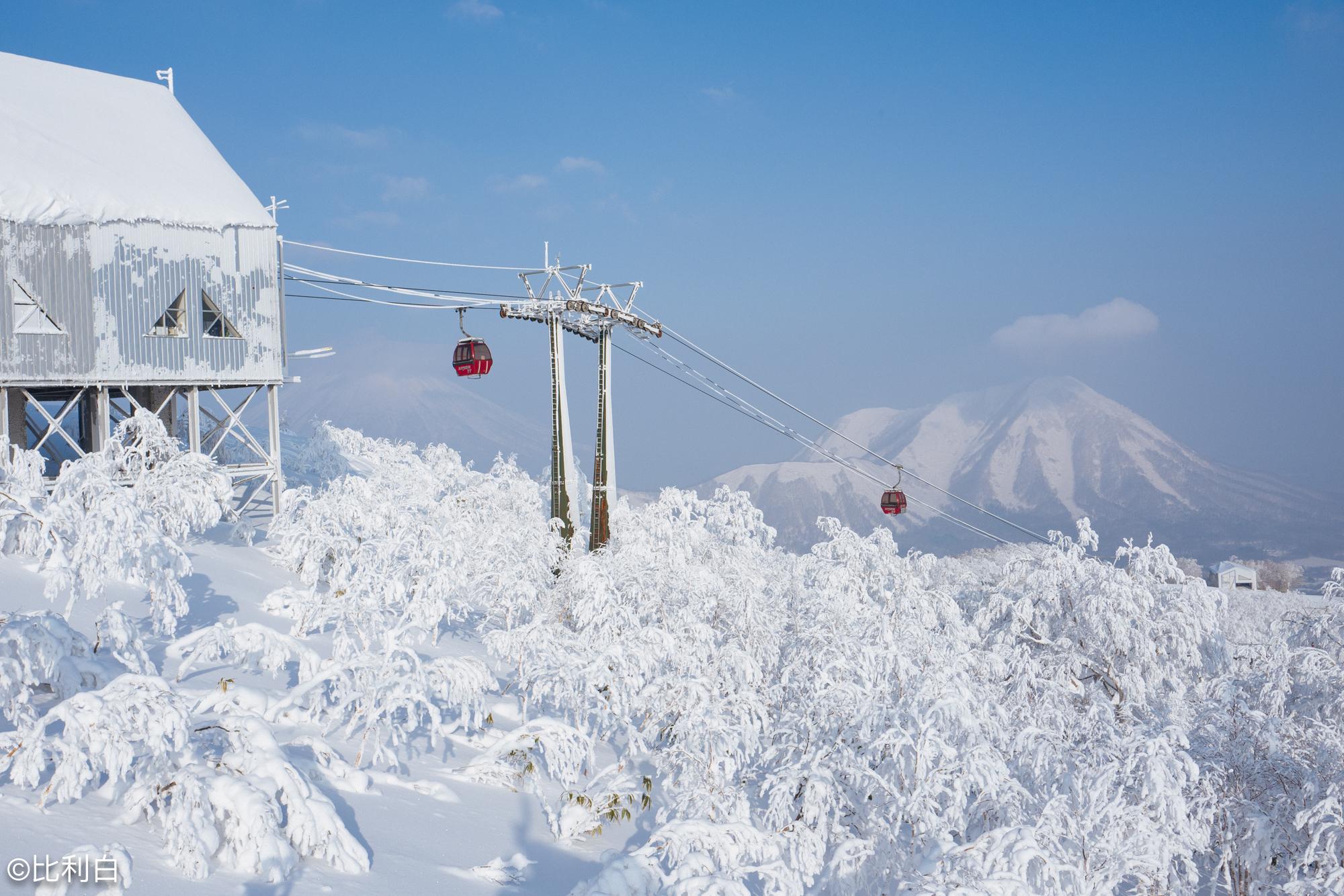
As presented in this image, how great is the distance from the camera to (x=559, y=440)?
22375 mm

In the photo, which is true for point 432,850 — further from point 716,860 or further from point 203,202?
point 203,202

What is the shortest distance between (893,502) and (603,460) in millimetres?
8706

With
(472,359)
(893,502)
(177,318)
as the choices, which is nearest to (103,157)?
(177,318)

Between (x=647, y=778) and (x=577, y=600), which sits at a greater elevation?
(x=577, y=600)

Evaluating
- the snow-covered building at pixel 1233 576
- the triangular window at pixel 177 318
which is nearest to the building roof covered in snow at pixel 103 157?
the triangular window at pixel 177 318

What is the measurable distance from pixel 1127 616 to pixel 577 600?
12.0 meters

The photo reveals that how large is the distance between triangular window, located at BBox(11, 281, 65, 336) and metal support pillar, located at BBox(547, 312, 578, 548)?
10.8 metres

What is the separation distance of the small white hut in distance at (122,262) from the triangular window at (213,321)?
1.4 inches

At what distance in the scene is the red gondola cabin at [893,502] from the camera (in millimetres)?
25031

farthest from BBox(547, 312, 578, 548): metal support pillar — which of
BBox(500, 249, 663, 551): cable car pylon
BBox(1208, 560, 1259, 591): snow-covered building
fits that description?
BBox(1208, 560, 1259, 591): snow-covered building

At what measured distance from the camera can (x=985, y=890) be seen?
21.8 ft

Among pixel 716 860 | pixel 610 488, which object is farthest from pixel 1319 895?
pixel 610 488

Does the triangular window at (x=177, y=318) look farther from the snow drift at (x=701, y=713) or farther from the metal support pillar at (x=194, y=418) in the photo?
the snow drift at (x=701, y=713)

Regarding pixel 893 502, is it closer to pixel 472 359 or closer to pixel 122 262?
pixel 472 359
